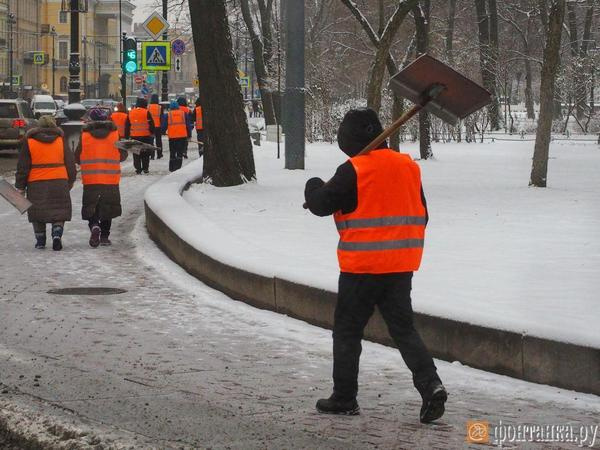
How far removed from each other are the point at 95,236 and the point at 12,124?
22650 millimetres

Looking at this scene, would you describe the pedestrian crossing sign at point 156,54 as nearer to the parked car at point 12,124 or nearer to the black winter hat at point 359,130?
the parked car at point 12,124

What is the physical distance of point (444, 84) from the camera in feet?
22.3

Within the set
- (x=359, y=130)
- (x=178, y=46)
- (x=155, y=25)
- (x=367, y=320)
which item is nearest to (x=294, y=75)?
(x=155, y=25)

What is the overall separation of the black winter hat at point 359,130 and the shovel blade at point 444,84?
291 millimetres

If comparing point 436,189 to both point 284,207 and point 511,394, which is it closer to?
point 284,207

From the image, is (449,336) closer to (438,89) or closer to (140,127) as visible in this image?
(438,89)

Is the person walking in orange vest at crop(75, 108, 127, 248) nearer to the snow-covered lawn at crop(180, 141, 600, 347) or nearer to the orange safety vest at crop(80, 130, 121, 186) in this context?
the orange safety vest at crop(80, 130, 121, 186)

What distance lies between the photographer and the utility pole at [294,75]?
2394 cm

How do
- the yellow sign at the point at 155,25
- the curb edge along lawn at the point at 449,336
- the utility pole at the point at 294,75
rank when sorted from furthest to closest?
the yellow sign at the point at 155,25 < the utility pole at the point at 294,75 < the curb edge along lawn at the point at 449,336

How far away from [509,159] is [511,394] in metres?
24.7

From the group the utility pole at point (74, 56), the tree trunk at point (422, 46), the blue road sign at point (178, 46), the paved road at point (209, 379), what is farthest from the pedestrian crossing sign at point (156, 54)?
the paved road at point (209, 379)

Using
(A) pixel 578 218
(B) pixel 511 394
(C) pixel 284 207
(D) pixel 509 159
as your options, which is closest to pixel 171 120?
(D) pixel 509 159

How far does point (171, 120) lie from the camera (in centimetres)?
2814

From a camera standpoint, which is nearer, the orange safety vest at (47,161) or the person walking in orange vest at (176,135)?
the orange safety vest at (47,161)
